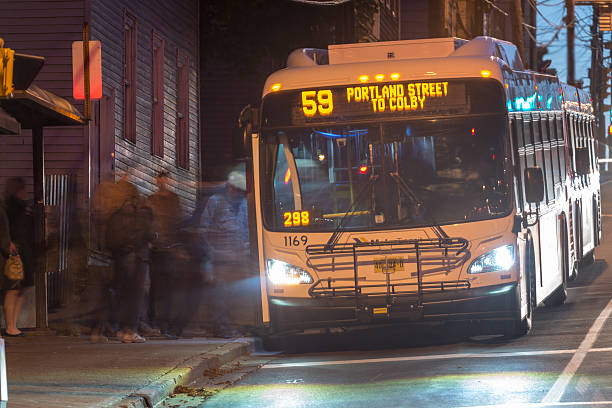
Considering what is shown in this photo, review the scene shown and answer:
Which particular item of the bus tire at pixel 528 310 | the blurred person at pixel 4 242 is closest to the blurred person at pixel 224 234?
the blurred person at pixel 4 242

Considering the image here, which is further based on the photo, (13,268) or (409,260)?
(13,268)

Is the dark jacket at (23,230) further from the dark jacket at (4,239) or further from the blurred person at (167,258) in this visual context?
the blurred person at (167,258)

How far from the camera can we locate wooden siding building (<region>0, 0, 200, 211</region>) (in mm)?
18266

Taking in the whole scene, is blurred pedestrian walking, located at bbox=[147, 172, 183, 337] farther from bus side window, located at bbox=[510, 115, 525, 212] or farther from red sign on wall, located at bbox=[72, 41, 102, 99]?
bus side window, located at bbox=[510, 115, 525, 212]

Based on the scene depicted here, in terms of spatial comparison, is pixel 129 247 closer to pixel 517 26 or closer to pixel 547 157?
pixel 547 157

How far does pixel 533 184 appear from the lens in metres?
Result: 12.4

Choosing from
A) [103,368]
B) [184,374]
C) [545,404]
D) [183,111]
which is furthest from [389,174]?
[183,111]

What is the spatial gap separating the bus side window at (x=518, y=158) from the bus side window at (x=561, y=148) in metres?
4.02

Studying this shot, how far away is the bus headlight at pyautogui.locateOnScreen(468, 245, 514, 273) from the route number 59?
2.15 metres

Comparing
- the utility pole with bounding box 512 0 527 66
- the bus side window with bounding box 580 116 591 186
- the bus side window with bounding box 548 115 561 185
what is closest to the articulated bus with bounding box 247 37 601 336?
the bus side window with bounding box 548 115 561 185

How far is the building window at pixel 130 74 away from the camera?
20.7m

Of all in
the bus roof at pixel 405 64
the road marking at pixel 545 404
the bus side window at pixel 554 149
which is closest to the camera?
the road marking at pixel 545 404

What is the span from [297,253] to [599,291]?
666cm

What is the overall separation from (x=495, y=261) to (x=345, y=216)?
1.56m
